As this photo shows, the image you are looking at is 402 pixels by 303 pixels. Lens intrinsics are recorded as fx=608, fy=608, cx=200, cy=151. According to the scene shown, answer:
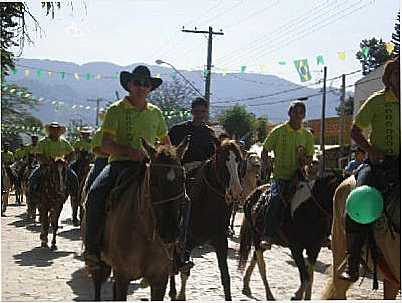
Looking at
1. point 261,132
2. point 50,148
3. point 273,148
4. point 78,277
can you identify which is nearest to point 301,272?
point 273,148

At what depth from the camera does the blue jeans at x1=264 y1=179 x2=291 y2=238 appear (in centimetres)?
812

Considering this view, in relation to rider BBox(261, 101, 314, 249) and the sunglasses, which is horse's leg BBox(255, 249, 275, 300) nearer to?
rider BBox(261, 101, 314, 249)

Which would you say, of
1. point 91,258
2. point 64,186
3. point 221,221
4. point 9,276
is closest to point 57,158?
point 64,186

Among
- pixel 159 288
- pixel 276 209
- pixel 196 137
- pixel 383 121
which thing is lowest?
pixel 159 288

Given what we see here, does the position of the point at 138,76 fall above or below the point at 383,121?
above

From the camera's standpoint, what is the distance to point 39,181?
13305mm

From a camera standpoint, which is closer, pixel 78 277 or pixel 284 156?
pixel 284 156

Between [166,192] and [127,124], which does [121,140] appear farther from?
[166,192]

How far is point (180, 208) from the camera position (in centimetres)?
545

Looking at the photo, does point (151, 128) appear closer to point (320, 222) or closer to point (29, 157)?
point (320, 222)

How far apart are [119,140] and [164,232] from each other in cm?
146

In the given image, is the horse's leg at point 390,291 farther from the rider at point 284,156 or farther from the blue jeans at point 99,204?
the blue jeans at point 99,204

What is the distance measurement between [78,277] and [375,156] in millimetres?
5432

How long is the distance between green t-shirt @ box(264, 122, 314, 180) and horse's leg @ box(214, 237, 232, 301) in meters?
1.23
